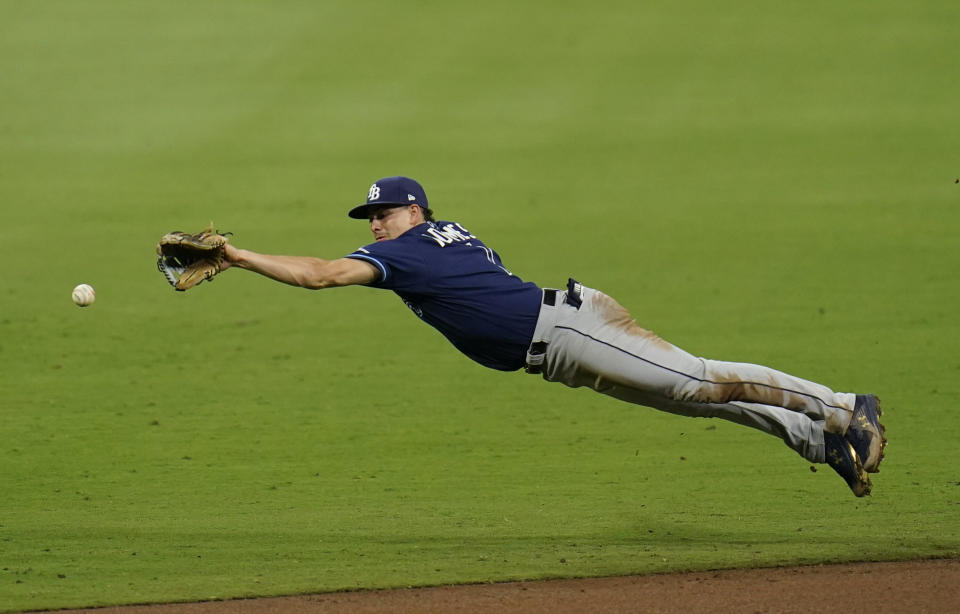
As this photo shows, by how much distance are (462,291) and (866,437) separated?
2148 mm

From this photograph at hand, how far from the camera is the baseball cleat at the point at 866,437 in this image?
6484 mm

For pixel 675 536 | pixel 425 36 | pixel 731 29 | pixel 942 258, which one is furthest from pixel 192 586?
pixel 731 29

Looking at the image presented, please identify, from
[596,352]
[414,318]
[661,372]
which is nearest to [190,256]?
[596,352]

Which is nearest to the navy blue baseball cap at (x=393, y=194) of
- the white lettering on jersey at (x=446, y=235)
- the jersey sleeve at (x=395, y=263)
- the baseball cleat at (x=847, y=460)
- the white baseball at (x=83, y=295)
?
the white lettering on jersey at (x=446, y=235)

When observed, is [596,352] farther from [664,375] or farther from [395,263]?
[395,263]

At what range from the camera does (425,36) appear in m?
19.0

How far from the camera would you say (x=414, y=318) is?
12.7 m

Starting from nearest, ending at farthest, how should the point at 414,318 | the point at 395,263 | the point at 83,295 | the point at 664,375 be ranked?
the point at 395,263, the point at 664,375, the point at 83,295, the point at 414,318

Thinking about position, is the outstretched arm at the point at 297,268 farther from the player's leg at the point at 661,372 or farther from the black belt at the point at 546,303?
the player's leg at the point at 661,372

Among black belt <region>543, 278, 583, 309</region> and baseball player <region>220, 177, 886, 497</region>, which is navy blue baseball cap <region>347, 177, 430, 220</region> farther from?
black belt <region>543, 278, 583, 309</region>

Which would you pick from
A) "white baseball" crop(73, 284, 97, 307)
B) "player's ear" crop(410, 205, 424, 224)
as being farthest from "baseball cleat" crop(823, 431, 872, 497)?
"white baseball" crop(73, 284, 97, 307)

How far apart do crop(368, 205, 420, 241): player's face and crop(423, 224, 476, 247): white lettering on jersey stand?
0.65 ft

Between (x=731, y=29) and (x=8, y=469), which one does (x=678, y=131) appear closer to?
(x=731, y=29)

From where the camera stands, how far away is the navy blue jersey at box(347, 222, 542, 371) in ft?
20.8
